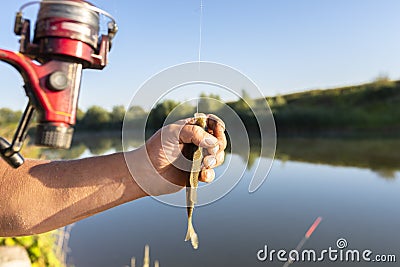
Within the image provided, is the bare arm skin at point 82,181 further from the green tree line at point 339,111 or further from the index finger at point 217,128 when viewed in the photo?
the green tree line at point 339,111

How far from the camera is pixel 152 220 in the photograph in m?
11.0

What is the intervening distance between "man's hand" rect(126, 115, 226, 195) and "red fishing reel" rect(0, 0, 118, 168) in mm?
742

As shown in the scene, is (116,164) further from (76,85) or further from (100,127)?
(100,127)

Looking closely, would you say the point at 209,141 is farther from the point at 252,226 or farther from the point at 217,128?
the point at 252,226

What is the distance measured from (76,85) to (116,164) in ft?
2.72

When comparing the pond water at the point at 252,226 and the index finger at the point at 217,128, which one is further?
the pond water at the point at 252,226

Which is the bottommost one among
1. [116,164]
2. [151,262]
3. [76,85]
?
[151,262]

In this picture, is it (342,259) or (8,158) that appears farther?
(342,259)

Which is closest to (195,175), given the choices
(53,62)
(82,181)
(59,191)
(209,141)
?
(209,141)

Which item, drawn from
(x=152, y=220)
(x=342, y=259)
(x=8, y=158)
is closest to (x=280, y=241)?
(x=342, y=259)

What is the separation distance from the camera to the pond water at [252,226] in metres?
8.37

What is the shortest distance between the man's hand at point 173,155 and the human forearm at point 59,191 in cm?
7

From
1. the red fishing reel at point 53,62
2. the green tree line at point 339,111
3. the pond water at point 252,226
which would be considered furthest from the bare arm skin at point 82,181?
the green tree line at point 339,111

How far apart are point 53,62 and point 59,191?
92 cm
